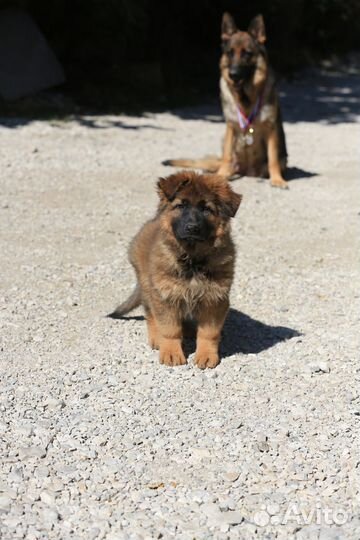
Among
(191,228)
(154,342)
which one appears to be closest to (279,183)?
(154,342)

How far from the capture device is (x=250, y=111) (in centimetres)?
1074

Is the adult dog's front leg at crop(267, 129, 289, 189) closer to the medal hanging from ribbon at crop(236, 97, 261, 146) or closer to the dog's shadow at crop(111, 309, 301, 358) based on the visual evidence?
the medal hanging from ribbon at crop(236, 97, 261, 146)

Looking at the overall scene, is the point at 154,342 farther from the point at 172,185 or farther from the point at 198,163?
the point at 198,163

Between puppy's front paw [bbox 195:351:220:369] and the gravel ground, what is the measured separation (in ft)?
0.25

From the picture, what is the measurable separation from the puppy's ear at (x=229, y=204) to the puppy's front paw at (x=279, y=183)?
212 inches

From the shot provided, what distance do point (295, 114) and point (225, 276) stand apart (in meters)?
12.2

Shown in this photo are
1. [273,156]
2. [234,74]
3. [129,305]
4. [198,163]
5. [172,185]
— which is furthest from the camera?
[198,163]

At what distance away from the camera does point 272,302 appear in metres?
6.74

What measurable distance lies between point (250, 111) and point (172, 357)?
6.02m

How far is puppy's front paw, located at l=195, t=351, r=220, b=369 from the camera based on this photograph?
535cm

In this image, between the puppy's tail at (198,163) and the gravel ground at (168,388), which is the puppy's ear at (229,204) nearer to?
the gravel ground at (168,388)

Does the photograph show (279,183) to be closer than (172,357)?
No

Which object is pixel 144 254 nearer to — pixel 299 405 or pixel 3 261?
pixel 299 405

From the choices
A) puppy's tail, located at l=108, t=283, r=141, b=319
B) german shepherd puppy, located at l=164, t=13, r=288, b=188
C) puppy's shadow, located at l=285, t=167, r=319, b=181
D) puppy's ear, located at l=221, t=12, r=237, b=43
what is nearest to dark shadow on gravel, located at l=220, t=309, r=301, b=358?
puppy's tail, located at l=108, t=283, r=141, b=319
